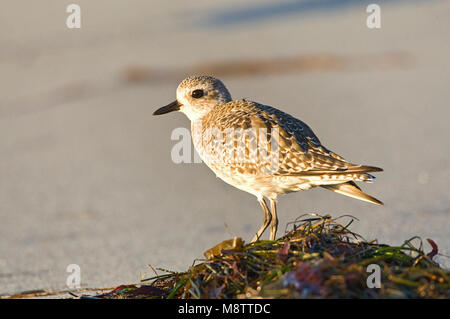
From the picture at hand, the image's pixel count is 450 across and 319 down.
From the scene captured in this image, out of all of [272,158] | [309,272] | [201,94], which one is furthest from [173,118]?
[309,272]

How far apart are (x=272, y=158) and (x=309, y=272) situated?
1.21 metres

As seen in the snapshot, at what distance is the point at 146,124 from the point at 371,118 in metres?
1.87

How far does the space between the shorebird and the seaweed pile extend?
47 centimetres

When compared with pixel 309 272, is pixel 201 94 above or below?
above

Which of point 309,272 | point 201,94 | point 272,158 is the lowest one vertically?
point 309,272

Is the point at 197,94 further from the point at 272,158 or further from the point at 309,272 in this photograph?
the point at 309,272

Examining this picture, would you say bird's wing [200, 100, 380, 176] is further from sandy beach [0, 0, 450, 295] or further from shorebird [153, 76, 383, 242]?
sandy beach [0, 0, 450, 295]

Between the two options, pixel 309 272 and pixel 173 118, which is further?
pixel 173 118

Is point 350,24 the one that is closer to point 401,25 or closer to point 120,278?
point 401,25

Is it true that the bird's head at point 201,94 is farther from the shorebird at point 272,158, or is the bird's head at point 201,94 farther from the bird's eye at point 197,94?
the shorebird at point 272,158

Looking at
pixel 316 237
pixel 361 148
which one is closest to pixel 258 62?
pixel 361 148

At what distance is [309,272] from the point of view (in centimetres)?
255

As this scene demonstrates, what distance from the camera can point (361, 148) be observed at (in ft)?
17.5

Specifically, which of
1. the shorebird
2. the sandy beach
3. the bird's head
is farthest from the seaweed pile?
the bird's head
